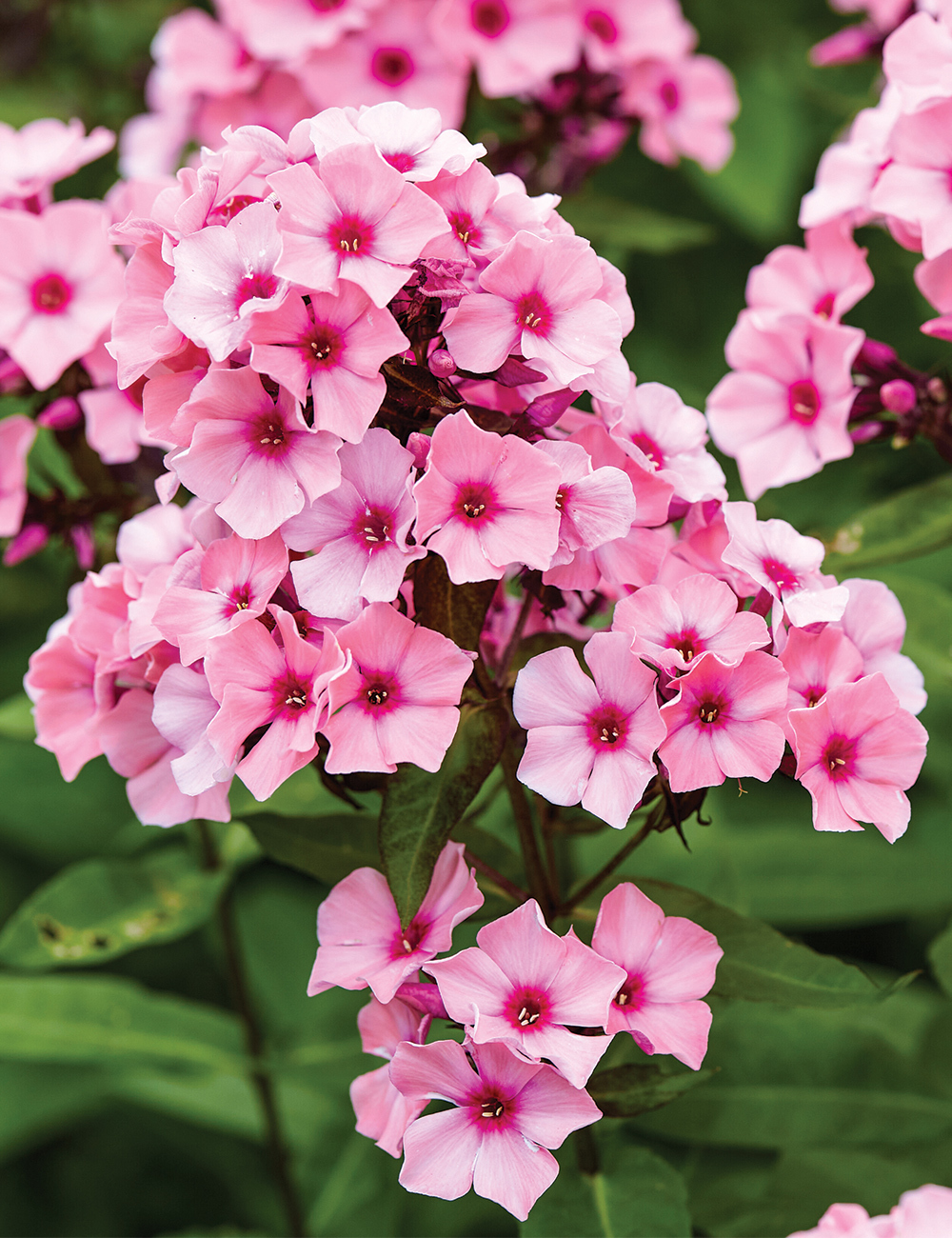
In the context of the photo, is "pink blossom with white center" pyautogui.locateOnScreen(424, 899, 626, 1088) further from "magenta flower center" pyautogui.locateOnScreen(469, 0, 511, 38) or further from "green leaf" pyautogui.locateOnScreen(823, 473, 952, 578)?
"magenta flower center" pyautogui.locateOnScreen(469, 0, 511, 38)

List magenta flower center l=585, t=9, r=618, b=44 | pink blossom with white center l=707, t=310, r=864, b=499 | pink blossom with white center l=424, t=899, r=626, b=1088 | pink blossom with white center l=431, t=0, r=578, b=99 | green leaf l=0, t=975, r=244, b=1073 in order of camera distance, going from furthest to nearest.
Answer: magenta flower center l=585, t=9, r=618, b=44
pink blossom with white center l=431, t=0, r=578, b=99
green leaf l=0, t=975, r=244, b=1073
pink blossom with white center l=707, t=310, r=864, b=499
pink blossom with white center l=424, t=899, r=626, b=1088

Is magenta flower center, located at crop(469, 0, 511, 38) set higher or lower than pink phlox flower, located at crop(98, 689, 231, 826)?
higher

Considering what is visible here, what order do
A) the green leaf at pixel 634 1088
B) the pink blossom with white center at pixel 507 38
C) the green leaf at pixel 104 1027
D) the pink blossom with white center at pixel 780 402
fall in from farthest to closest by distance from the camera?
the pink blossom with white center at pixel 507 38
the green leaf at pixel 104 1027
the pink blossom with white center at pixel 780 402
the green leaf at pixel 634 1088

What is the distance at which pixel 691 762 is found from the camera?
0.64 m

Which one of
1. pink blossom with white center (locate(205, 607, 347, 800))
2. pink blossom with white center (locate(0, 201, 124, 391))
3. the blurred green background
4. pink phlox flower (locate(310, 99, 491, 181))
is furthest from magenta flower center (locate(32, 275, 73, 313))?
pink blossom with white center (locate(205, 607, 347, 800))

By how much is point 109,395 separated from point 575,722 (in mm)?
542

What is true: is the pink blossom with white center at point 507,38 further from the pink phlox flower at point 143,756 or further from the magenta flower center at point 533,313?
the pink phlox flower at point 143,756

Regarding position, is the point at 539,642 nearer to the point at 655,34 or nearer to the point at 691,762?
the point at 691,762

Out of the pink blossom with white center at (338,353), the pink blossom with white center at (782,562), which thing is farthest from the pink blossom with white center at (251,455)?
the pink blossom with white center at (782,562)

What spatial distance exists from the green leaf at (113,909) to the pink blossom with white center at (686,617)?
59 centimetres

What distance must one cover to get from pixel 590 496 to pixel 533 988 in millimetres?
258

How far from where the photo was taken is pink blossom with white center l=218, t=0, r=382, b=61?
1263 mm

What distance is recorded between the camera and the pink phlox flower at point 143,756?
2.40ft

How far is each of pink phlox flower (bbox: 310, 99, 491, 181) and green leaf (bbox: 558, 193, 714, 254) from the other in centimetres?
69
